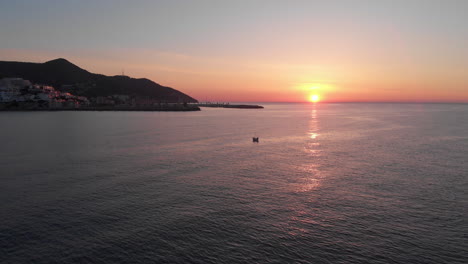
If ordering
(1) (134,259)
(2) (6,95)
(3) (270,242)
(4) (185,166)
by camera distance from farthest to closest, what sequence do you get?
(2) (6,95)
(4) (185,166)
(3) (270,242)
(1) (134,259)

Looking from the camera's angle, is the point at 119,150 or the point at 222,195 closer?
the point at 222,195

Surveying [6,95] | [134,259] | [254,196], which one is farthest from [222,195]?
[6,95]

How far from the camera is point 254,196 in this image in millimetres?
22844

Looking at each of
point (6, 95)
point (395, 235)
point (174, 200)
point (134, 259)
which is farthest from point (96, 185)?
point (6, 95)

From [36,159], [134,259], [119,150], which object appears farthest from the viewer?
[119,150]

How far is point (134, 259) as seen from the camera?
45.6 feet

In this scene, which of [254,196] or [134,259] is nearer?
[134,259]

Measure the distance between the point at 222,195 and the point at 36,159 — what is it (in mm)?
27773

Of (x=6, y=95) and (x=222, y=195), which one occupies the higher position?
(x=6, y=95)

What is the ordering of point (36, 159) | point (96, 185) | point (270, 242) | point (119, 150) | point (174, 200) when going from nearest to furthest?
1. point (270, 242)
2. point (174, 200)
3. point (96, 185)
4. point (36, 159)
5. point (119, 150)

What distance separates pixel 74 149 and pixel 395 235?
44464mm

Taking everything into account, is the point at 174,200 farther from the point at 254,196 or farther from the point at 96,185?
the point at 96,185

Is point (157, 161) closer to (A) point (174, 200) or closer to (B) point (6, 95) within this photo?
(A) point (174, 200)

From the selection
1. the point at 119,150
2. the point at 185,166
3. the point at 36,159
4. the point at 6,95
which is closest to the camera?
the point at 185,166
